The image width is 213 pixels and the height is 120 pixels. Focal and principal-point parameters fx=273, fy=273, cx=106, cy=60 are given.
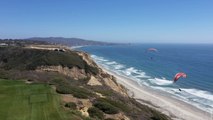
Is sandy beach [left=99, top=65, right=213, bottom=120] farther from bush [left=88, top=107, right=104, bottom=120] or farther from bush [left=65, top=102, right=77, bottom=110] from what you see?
bush [left=65, top=102, right=77, bottom=110]

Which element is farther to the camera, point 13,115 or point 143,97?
point 143,97

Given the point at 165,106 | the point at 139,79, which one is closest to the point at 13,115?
the point at 165,106

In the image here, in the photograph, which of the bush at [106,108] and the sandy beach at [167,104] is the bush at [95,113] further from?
the sandy beach at [167,104]

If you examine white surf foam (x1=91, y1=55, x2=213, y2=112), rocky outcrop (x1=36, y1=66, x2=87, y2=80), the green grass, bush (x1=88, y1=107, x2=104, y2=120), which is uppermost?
the green grass

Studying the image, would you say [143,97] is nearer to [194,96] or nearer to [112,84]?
[112,84]

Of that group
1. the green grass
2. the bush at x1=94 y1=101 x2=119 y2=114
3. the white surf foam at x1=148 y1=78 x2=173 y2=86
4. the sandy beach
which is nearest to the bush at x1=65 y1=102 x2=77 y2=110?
the green grass
